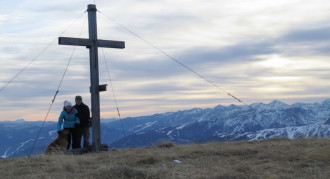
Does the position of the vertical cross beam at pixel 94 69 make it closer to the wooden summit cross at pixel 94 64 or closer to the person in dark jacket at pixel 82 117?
the wooden summit cross at pixel 94 64

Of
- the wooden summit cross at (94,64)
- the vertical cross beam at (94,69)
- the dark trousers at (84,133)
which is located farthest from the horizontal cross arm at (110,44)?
the dark trousers at (84,133)

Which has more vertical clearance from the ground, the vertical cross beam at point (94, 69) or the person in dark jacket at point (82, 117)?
the vertical cross beam at point (94, 69)

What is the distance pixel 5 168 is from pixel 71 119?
192 inches

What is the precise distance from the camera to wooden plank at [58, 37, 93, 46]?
13289mm

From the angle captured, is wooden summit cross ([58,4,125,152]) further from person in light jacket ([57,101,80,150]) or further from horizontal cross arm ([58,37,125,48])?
person in light jacket ([57,101,80,150])

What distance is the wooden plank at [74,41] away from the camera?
13289 millimetres

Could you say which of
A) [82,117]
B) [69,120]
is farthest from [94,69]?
[69,120]

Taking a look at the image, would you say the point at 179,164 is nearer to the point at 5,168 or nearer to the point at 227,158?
the point at 227,158

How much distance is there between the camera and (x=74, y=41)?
44.3ft

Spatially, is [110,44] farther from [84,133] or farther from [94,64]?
[84,133]

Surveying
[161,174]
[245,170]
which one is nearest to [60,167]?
[161,174]

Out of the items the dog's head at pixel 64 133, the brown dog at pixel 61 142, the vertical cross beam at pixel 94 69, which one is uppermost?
the vertical cross beam at pixel 94 69

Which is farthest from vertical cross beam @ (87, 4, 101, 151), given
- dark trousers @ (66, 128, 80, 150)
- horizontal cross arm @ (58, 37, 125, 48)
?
dark trousers @ (66, 128, 80, 150)

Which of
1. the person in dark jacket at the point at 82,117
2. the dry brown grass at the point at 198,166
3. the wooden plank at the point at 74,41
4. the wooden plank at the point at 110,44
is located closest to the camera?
the dry brown grass at the point at 198,166
